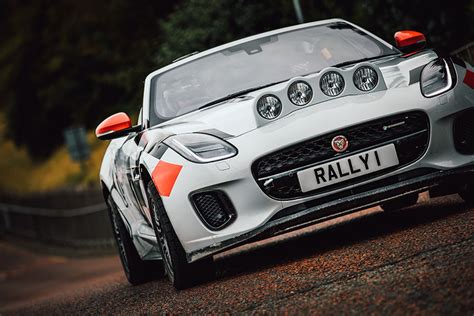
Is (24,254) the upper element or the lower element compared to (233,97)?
lower

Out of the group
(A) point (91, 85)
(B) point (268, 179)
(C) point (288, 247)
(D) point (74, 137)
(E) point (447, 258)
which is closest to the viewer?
(E) point (447, 258)

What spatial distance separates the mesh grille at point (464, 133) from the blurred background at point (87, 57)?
0.73 meters

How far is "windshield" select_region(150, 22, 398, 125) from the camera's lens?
263 inches

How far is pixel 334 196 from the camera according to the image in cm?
554

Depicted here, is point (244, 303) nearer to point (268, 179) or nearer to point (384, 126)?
point (268, 179)

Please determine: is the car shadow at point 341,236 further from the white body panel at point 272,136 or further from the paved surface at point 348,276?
the white body panel at point 272,136

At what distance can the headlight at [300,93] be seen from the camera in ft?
18.5

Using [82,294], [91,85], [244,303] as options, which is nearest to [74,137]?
[91,85]

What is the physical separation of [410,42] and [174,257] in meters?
2.10

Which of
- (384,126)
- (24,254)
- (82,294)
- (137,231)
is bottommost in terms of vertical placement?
(24,254)

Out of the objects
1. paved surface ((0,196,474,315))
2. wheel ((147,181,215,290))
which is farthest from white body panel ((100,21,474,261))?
paved surface ((0,196,474,315))

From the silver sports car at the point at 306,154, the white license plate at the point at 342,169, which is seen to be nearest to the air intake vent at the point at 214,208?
the silver sports car at the point at 306,154

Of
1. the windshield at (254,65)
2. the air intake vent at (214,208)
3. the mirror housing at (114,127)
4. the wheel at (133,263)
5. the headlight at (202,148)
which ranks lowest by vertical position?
the wheel at (133,263)

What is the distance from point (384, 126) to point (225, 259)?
2.63m
